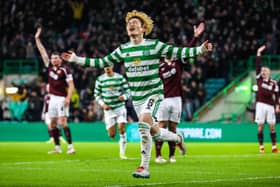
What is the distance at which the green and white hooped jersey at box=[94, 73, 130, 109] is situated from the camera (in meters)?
20.3

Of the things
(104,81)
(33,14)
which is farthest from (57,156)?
(33,14)

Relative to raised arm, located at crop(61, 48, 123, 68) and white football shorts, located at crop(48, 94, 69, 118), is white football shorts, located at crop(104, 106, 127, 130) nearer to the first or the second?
white football shorts, located at crop(48, 94, 69, 118)

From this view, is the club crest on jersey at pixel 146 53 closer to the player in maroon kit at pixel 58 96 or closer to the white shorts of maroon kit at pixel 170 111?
the white shorts of maroon kit at pixel 170 111

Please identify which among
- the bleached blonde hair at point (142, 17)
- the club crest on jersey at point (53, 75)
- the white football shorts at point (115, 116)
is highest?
the bleached blonde hair at point (142, 17)

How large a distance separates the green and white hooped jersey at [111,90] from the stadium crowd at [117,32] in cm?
1280

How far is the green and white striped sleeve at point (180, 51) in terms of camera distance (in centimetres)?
1301

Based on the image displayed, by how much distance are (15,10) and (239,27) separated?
1315 cm

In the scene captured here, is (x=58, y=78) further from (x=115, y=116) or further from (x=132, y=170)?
(x=132, y=170)

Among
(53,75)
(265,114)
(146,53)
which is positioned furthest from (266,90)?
(146,53)

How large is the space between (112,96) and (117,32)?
63.5 feet

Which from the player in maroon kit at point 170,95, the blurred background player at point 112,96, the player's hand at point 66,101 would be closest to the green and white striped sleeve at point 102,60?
the player in maroon kit at point 170,95

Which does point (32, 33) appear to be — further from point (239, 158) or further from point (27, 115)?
point (239, 158)

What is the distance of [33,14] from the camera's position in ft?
138

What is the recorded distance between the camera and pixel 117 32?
39438 mm
